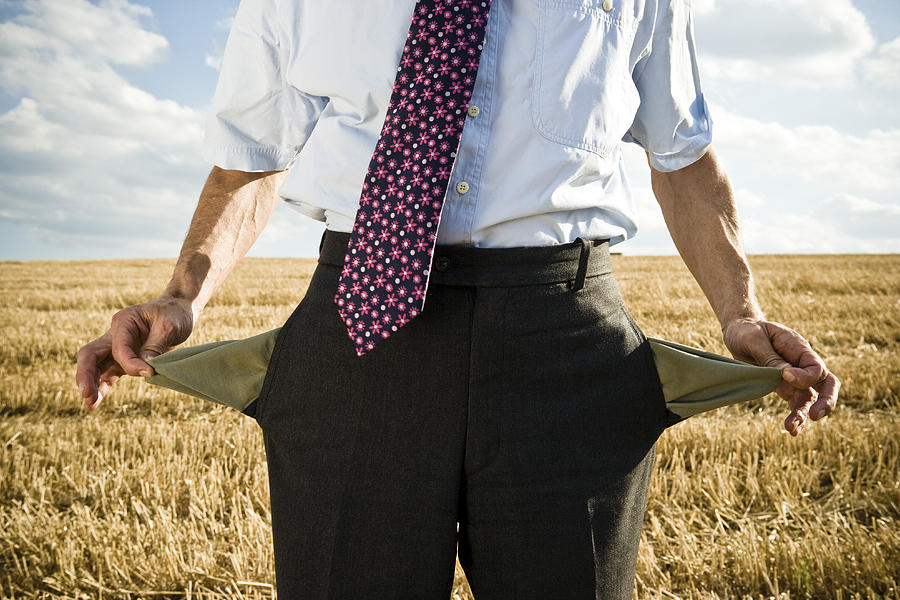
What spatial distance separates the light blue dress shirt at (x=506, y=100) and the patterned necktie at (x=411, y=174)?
0.18 ft

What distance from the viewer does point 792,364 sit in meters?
1.50

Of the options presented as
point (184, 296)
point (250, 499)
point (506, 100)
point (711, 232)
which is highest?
point (506, 100)

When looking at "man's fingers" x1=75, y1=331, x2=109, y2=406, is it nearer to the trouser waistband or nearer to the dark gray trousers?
the dark gray trousers

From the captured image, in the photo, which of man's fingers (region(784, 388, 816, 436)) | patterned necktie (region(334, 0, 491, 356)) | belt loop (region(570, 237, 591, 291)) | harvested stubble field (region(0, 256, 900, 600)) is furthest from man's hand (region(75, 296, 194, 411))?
harvested stubble field (region(0, 256, 900, 600))

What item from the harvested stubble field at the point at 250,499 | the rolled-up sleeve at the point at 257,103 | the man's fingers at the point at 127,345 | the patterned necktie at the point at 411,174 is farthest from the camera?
the harvested stubble field at the point at 250,499

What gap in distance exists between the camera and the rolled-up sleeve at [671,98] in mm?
1639

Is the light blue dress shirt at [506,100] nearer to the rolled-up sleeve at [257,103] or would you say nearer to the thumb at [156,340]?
the rolled-up sleeve at [257,103]

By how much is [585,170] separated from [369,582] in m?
0.89

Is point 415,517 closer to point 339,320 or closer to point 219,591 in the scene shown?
point 339,320

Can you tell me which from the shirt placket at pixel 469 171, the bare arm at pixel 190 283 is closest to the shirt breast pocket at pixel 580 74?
the shirt placket at pixel 469 171

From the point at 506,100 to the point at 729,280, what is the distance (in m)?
0.71

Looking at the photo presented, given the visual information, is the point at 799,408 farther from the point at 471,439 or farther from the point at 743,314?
the point at 471,439

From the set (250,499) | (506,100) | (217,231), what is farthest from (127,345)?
(250,499)

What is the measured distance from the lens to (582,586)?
1.41 m
